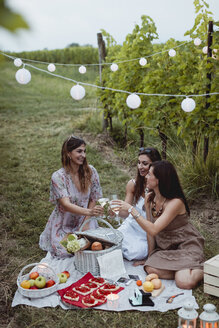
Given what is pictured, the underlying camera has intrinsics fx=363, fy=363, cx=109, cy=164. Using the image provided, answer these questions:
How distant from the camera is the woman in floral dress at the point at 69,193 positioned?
4.06 metres

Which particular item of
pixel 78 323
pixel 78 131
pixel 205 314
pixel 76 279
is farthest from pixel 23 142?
pixel 205 314

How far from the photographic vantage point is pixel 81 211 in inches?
154

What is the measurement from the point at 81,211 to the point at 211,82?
254cm

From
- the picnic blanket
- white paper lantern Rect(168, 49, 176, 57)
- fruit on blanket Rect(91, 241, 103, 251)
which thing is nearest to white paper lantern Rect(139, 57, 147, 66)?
white paper lantern Rect(168, 49, 176, 57)

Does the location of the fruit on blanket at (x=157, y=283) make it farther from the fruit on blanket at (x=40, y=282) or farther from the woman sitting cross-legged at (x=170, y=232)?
the fruit on blanket at (x=40, y=282)

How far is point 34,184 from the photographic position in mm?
6516

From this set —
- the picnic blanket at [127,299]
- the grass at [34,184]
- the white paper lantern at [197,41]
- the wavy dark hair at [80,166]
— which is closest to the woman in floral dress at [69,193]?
the wavy dark hair at [80,166]

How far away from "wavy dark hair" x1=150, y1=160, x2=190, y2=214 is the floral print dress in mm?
1078

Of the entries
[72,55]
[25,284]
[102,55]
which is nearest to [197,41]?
[102,55]

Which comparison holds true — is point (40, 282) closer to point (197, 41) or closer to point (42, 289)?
point (42, 289)

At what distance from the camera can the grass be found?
2.93 m

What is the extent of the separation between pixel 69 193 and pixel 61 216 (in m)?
0.28

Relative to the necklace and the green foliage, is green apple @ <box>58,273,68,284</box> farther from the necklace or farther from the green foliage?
the green foliage

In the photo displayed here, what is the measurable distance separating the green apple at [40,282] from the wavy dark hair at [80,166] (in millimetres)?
1244
